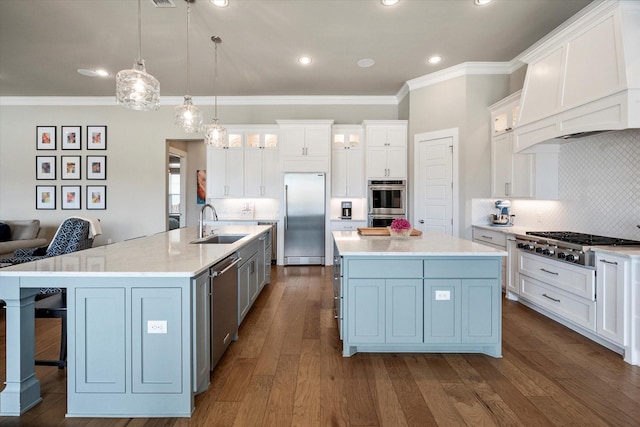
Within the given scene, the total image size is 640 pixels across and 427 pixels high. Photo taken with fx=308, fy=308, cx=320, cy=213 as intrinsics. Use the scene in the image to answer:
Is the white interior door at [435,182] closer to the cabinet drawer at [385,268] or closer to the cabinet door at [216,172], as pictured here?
the cabinet drawer at [385,268]

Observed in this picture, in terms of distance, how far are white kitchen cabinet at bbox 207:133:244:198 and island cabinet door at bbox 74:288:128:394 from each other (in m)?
4.40

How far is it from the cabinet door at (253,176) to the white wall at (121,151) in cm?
83

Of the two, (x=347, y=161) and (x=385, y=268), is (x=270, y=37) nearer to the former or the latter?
(x=347, y=161)

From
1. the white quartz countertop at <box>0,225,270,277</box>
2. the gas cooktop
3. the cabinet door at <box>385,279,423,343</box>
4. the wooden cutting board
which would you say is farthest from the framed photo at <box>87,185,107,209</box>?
the gas cooktop

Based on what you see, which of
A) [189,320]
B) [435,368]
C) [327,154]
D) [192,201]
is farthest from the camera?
[192,201]

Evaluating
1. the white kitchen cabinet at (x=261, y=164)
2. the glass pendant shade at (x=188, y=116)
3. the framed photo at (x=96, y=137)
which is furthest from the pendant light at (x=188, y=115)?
the framed photo at (x=96, y=137)

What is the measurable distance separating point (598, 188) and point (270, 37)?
159 inches

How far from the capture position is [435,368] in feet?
7.34

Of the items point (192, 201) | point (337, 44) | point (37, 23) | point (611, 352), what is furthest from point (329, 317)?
point (192, 201)

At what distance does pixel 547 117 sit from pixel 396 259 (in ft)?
7.25

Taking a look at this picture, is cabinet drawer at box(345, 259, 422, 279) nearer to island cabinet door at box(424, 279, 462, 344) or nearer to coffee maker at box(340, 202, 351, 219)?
island cabinet door at box(424, 279, 462, 344)

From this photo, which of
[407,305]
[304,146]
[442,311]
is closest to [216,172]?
[304,146]

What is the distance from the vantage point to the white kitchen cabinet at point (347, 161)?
583 centimetres

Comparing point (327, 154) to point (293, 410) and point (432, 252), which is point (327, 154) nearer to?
point (432, 252)
